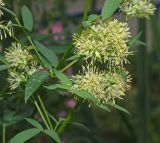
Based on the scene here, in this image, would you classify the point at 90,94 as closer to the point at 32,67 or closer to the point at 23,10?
the point at 32,67

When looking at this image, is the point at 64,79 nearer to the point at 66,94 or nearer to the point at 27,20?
the point at 27,20

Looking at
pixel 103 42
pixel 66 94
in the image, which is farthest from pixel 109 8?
pixel 66 94

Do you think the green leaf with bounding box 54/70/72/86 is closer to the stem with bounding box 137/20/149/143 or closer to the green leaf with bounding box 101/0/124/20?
the green leaf with bounding box 101/0/124/20

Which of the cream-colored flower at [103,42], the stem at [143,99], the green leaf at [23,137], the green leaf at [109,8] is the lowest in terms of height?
the stem at [143,99]

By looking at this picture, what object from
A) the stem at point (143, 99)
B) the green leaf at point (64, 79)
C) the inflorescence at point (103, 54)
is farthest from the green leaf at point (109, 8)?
the stem at point (143, 99)

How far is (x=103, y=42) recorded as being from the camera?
80 cm

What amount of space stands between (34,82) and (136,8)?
22 cm

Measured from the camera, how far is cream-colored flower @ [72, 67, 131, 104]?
32.3 inches

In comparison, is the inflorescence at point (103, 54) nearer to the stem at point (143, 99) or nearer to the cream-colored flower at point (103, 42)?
the cream-colored flower at point (103, 42)

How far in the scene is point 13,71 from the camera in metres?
0.87

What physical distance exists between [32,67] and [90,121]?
979 mm

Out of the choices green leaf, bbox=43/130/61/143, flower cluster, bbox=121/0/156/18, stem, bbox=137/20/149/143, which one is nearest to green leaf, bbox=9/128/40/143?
green leaf, bbox=43/130/61/143

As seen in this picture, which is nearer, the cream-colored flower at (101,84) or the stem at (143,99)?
the cream-colored flower at (101,84)

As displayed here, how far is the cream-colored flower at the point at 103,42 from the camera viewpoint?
80 cm
